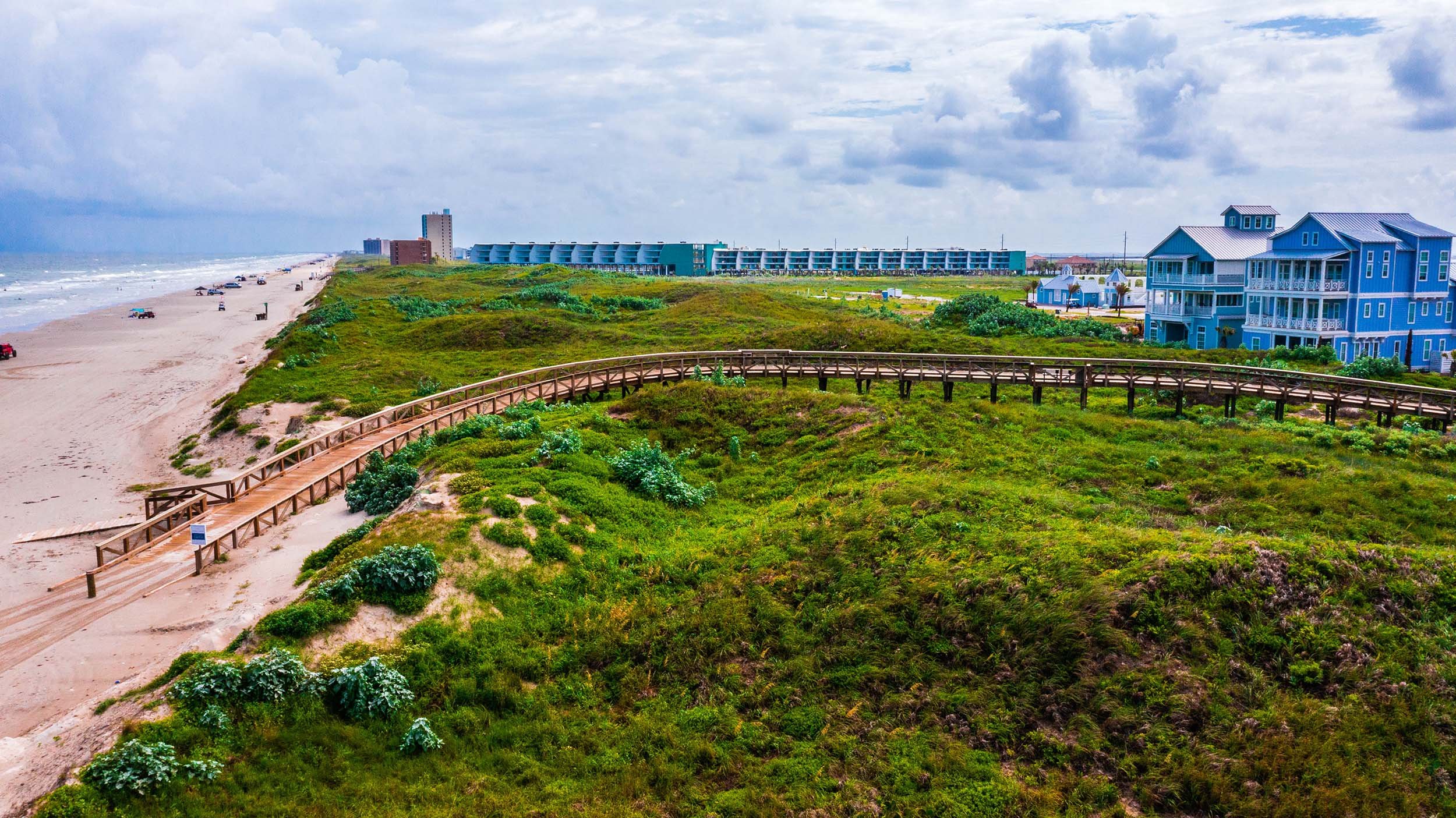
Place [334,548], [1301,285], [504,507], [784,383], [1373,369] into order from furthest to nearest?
[1301,285] → [1373,369] → [784,383] → [334,548] → [504,507]

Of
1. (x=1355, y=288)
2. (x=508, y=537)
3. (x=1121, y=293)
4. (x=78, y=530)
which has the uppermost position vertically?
(x=1121, y=293)

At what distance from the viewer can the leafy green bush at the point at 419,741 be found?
14867mm

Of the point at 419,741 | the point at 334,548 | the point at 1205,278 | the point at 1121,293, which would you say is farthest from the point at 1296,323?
the point at 419,741

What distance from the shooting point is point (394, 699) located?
1557cm

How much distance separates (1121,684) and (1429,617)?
612cm

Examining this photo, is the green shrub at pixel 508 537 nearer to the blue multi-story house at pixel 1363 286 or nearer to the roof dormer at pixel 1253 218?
the blue multi-story house at pixel 1363 286

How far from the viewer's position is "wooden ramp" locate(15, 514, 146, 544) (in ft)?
93.6

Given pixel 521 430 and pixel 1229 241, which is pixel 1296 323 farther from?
pixel 521 430

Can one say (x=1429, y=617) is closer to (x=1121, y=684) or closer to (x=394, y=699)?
(x=1121, y=684)

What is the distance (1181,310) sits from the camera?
200 feet

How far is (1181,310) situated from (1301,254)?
389 inches

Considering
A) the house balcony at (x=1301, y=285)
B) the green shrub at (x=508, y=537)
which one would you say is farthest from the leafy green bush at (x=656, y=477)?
the house balcony at (x=1301, y=285)

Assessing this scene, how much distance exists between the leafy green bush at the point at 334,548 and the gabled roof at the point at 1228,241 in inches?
2177

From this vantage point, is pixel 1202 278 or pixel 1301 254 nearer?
pixel 1301 254
